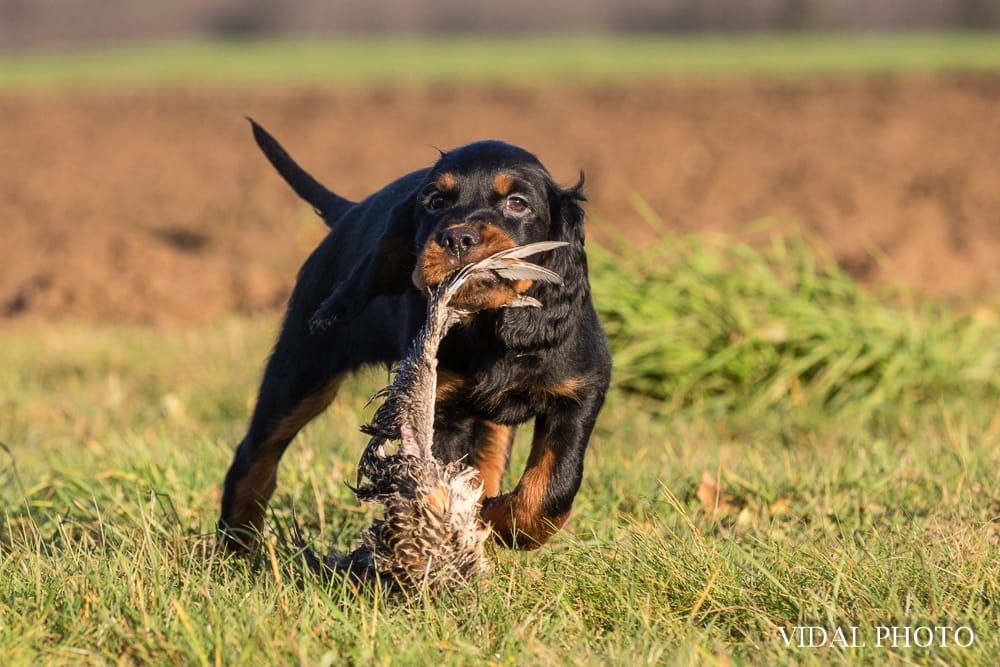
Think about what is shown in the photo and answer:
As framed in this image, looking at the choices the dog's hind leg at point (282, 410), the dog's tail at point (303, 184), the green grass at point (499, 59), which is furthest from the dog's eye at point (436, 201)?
the green grass at point (499, 59)

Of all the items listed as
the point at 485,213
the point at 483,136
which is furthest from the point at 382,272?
the point at 483,136

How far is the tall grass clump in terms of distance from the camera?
19.4 ft

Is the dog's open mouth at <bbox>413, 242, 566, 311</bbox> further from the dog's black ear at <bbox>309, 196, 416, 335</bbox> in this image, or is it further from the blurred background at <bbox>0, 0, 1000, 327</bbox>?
the blurred background at <bbox>0, 0, 1000, 327</bbox>

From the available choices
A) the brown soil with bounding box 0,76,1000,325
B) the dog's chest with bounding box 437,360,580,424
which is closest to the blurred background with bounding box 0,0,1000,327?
the brown soil with bounding box 0,76,1000,325

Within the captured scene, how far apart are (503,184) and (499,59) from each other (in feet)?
118

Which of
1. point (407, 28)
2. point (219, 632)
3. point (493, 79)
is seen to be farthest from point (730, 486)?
point (407, 28)

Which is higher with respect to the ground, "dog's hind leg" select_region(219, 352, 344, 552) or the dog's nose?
the dog's nose

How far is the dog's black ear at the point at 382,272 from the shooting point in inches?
138

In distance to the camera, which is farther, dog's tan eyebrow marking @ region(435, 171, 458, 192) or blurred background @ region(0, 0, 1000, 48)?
blurred background @ region(0, 0, 1000, 48)

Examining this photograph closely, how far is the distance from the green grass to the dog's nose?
28.6 m

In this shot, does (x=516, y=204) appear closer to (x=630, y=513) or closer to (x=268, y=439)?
(x=630, y=513)

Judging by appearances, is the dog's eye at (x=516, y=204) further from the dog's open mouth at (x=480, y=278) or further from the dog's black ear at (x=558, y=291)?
the dog's open mouth at (x=480, y=278)

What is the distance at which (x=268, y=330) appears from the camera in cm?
765

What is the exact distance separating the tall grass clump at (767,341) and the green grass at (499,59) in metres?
25.4
